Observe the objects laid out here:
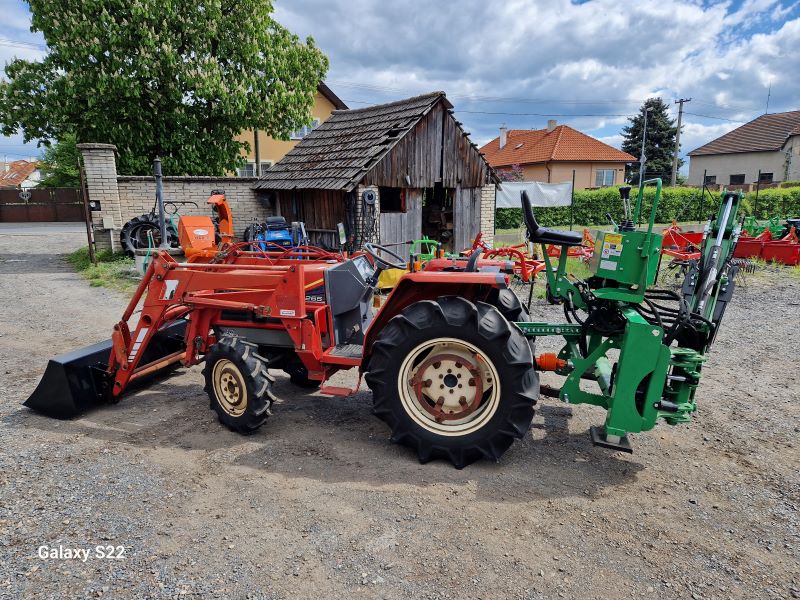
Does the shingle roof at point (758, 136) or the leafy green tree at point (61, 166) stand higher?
the shingle roof at point (758, 136)

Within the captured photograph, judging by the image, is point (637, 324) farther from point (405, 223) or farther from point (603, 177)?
point (603, 177)

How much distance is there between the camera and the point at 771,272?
11727 mm

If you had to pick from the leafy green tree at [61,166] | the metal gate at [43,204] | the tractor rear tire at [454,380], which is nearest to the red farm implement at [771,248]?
the tractor rear tire at [454,380]

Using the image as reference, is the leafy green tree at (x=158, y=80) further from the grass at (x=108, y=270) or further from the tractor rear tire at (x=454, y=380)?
the tractor rear tire at (x=454, y=380)

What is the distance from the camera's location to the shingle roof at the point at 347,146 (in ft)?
37.3

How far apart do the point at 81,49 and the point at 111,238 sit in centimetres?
517

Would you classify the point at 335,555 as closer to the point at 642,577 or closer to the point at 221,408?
the point at 642,577

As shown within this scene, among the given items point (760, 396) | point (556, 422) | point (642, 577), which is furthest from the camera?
point (760, 396)

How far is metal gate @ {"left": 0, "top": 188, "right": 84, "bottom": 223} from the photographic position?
29188 millimetres

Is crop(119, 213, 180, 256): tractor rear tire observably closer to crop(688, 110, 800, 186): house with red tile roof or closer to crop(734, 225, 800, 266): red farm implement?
crop(734, 225, 800, 266): red farm implement

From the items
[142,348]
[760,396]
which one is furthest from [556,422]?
[142,348]

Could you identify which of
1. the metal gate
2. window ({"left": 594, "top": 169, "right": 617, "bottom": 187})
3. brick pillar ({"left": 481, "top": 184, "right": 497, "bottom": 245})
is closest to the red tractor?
brick pillar ({"left": 481, "top": 184, "right": 497, "bottom": 245})

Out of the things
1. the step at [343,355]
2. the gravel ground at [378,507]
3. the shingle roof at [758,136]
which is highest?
the shingle roof at [758,136]

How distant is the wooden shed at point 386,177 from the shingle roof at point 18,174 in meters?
51.9
